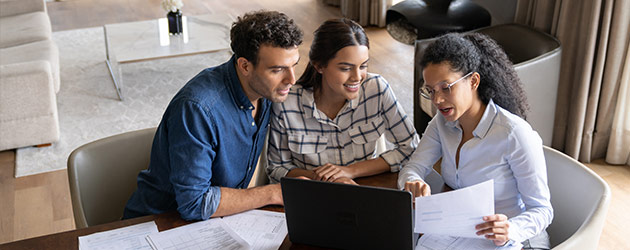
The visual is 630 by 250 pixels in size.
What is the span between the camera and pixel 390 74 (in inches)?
183

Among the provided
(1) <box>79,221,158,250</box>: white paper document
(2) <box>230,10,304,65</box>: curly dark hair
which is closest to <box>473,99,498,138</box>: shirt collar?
(2) <box>230,10,304,65</box>: curly dark hair

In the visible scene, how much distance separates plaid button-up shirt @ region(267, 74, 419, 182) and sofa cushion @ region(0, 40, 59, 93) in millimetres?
2417

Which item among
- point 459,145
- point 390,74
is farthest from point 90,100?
point 459,145

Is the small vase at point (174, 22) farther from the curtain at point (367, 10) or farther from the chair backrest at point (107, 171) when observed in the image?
the chair backrest at point (107, 171)

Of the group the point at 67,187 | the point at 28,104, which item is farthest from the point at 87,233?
the point at 28,104

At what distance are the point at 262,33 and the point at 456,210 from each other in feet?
2.41

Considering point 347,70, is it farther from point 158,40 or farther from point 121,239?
point 158,40

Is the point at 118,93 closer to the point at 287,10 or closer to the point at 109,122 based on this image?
the point at 109,122

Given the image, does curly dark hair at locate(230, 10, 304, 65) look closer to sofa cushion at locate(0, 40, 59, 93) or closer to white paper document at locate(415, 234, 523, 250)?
white paper document at locate(415, 234, 523, 250)

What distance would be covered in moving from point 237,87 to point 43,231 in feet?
5.36

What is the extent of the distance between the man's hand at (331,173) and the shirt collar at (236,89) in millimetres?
307

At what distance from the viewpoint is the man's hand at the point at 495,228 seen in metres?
1.52

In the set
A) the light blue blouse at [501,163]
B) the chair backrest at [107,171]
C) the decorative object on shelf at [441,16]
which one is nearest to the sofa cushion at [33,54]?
the chair backrest at [107,171]

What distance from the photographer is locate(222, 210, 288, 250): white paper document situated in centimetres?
163
